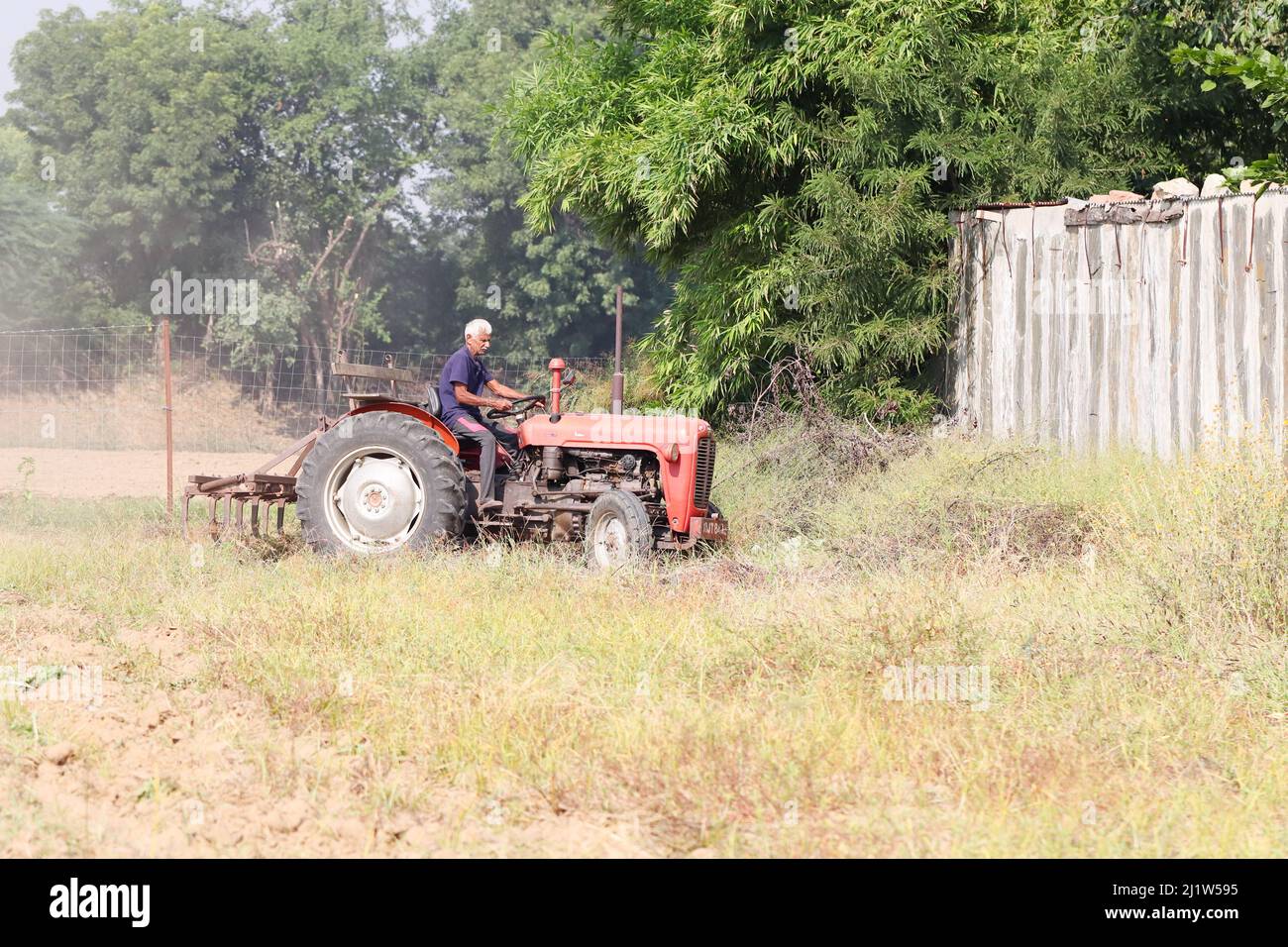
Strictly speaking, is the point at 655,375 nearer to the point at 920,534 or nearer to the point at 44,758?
the point at 920,534

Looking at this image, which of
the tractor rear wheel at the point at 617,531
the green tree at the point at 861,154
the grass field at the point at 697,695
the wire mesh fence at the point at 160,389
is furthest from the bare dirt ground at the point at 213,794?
the wire mesh fence at the point at 160,389

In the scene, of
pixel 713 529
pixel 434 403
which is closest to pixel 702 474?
pixel 713 529

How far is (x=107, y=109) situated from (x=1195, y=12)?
28743 millimetres

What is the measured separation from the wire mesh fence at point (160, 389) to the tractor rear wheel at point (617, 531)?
15.7 metres

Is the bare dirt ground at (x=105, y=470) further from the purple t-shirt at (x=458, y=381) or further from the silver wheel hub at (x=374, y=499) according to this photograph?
the purple t-shirt at (x=458, y=381)

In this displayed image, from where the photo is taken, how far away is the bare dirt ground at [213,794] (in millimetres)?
3881

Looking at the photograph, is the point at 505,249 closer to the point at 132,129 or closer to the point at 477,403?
the point at 132,129

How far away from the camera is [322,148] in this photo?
3575 centimetres

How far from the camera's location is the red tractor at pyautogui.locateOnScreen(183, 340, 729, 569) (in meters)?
8.59

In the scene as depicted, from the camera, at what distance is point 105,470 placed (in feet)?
66.1

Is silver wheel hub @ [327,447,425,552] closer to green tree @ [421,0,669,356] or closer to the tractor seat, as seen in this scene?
the tractor seat

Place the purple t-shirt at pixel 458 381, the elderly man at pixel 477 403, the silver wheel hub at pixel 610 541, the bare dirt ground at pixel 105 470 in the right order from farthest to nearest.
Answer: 1. the bare dirt ground at pixel 105 470
2. the purple t-shirt at pixel 458 381
3. the elderly man at pixel 477 403
4. the silver wheel hub at pixel 610 541

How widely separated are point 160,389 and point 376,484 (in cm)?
2333

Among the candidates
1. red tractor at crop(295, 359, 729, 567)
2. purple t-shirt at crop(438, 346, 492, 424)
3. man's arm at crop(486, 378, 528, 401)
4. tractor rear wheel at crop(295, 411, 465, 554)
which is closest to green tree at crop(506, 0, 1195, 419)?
red tractor at crop(295, 359, 729, 567)
